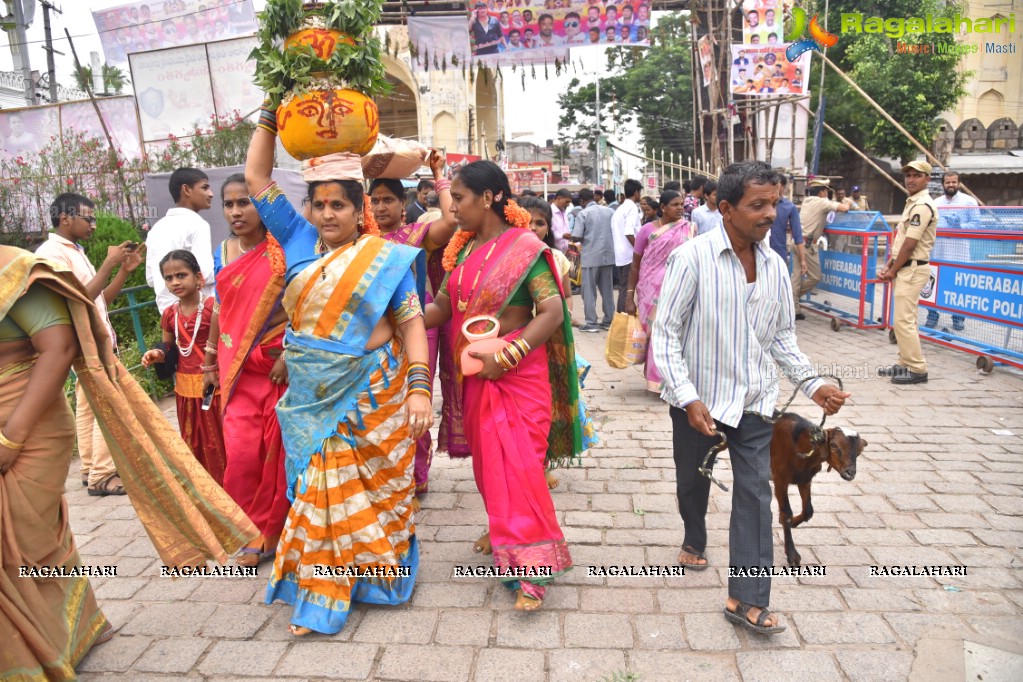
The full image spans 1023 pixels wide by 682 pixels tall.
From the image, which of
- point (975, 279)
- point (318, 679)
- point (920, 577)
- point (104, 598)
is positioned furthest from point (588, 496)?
point (975, 279)

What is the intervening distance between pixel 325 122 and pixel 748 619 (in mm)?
2621

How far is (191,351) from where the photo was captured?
4355mm

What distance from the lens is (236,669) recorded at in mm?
2875

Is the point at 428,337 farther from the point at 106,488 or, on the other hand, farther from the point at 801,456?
the point at 106,488

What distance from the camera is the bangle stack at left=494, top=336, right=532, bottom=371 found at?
3244 millimetres

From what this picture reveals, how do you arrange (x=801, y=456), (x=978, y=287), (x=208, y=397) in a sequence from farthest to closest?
(x=978, y=287) < (x=208, y=397) < (x=801, y=456)

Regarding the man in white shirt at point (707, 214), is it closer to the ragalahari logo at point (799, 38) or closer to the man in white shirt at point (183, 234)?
the man in white shirt at point (183, 234)

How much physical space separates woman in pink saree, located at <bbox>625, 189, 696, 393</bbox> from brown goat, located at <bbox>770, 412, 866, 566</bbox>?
2884mm

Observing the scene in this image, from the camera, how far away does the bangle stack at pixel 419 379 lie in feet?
10.2

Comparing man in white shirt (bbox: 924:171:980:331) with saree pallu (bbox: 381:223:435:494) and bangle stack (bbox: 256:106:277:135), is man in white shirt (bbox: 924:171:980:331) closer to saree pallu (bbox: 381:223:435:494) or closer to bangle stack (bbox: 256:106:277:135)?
saree pallu (bbox: 381:223:435:494)

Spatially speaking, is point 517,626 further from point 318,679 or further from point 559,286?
point 559,286

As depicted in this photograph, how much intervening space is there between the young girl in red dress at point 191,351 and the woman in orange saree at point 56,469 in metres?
1.33

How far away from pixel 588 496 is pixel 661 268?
105 inches

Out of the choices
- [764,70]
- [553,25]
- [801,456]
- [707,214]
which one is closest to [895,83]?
[764,70]
